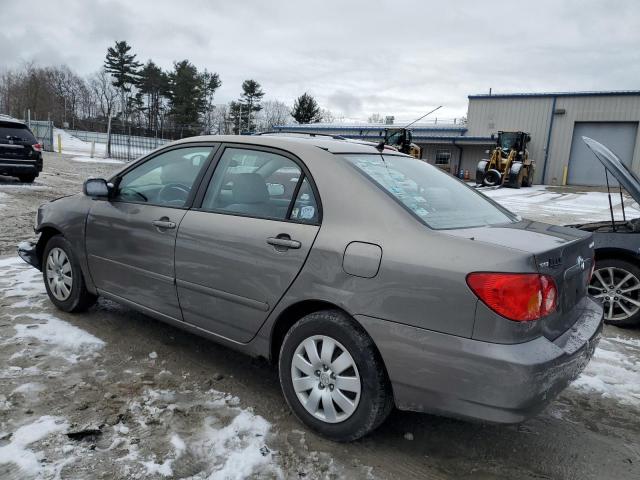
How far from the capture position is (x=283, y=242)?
2750 mm

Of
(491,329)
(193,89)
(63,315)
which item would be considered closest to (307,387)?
(491,329)

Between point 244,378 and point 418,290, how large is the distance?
1.60 metres

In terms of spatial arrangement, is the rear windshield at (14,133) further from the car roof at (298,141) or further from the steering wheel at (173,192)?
the car roof at (298,141)

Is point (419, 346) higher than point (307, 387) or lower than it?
higher

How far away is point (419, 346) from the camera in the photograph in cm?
229

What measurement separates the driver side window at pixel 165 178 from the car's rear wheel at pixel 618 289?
12.2ft

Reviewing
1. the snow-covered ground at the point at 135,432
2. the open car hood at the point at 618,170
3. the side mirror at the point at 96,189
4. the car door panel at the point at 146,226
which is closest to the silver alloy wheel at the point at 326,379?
the snow-covered ground at the point at 135,432

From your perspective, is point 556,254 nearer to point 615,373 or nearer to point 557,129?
point 615,373

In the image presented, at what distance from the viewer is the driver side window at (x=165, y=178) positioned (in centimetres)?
345

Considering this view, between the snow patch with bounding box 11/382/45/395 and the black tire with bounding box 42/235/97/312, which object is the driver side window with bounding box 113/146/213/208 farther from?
the snow patch with bounding box 11/382/45/395

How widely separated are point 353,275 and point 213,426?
1.18m

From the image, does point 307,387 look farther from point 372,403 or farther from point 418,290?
point 418,290

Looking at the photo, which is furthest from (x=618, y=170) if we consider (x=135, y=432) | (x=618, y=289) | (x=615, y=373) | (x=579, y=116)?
(x=579, y=116)

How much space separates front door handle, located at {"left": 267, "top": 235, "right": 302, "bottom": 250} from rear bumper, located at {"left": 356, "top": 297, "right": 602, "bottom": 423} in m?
0.55
